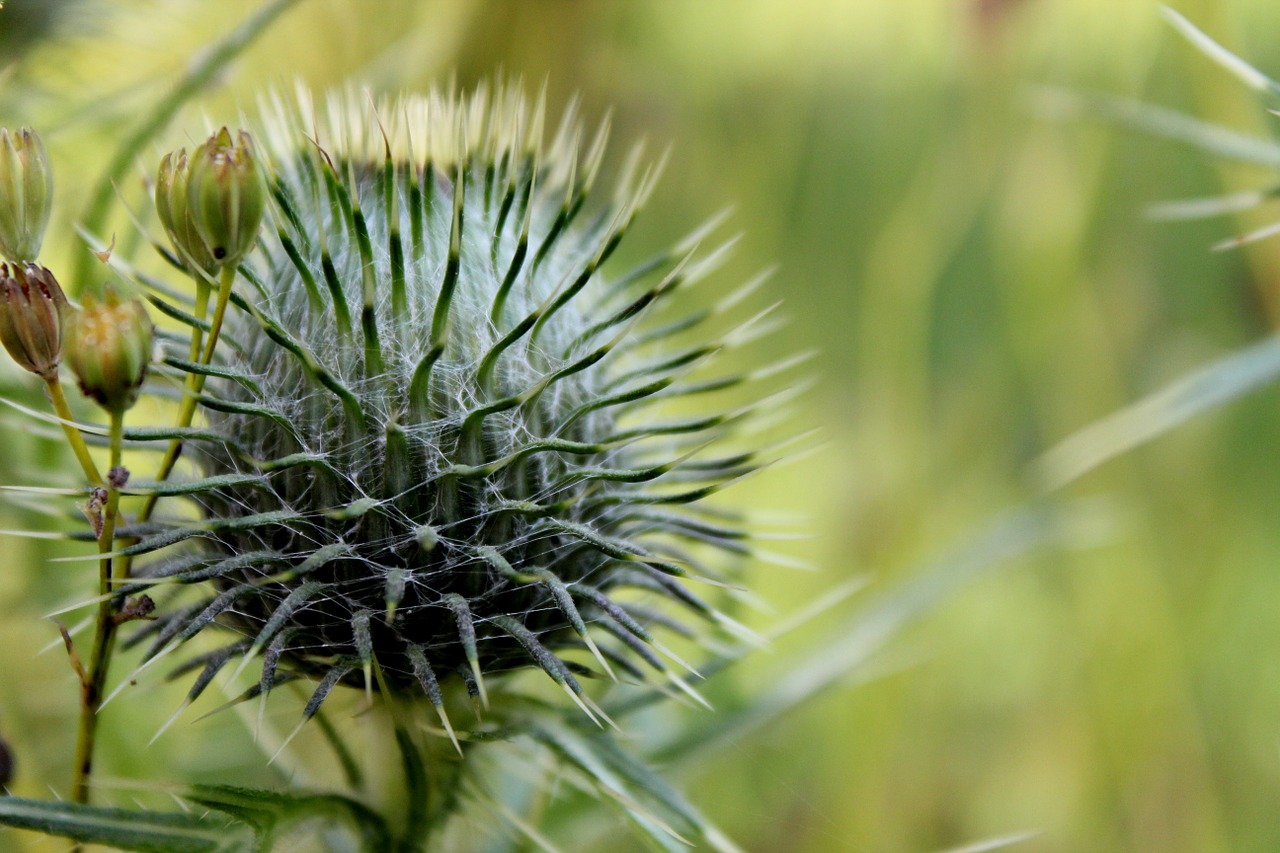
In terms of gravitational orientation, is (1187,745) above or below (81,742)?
below

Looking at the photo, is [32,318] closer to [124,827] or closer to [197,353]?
[197,353]

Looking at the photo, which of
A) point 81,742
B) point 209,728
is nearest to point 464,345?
point 81,742

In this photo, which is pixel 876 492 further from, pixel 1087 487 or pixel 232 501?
pixel 232 501

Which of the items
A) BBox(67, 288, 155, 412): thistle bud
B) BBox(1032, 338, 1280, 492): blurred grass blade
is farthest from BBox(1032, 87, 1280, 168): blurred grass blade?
BBox(67, 288, 155, 412): thistle bud

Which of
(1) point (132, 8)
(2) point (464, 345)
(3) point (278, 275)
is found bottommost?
(2) point (464, 345)

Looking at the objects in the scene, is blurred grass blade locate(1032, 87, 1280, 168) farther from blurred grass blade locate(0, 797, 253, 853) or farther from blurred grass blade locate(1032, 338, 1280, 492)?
blurred grass blade locate(0, 797, 253, 853)

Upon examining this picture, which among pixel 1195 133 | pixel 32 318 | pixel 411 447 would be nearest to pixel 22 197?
pixel 32 318

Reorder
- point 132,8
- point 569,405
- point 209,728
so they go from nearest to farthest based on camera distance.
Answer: point 569,405
point 209,728
point 132,8

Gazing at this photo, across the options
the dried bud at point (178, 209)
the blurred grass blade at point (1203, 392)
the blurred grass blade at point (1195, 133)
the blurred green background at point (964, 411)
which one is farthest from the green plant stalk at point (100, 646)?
the blurred grass blade at point (1195, 133)
